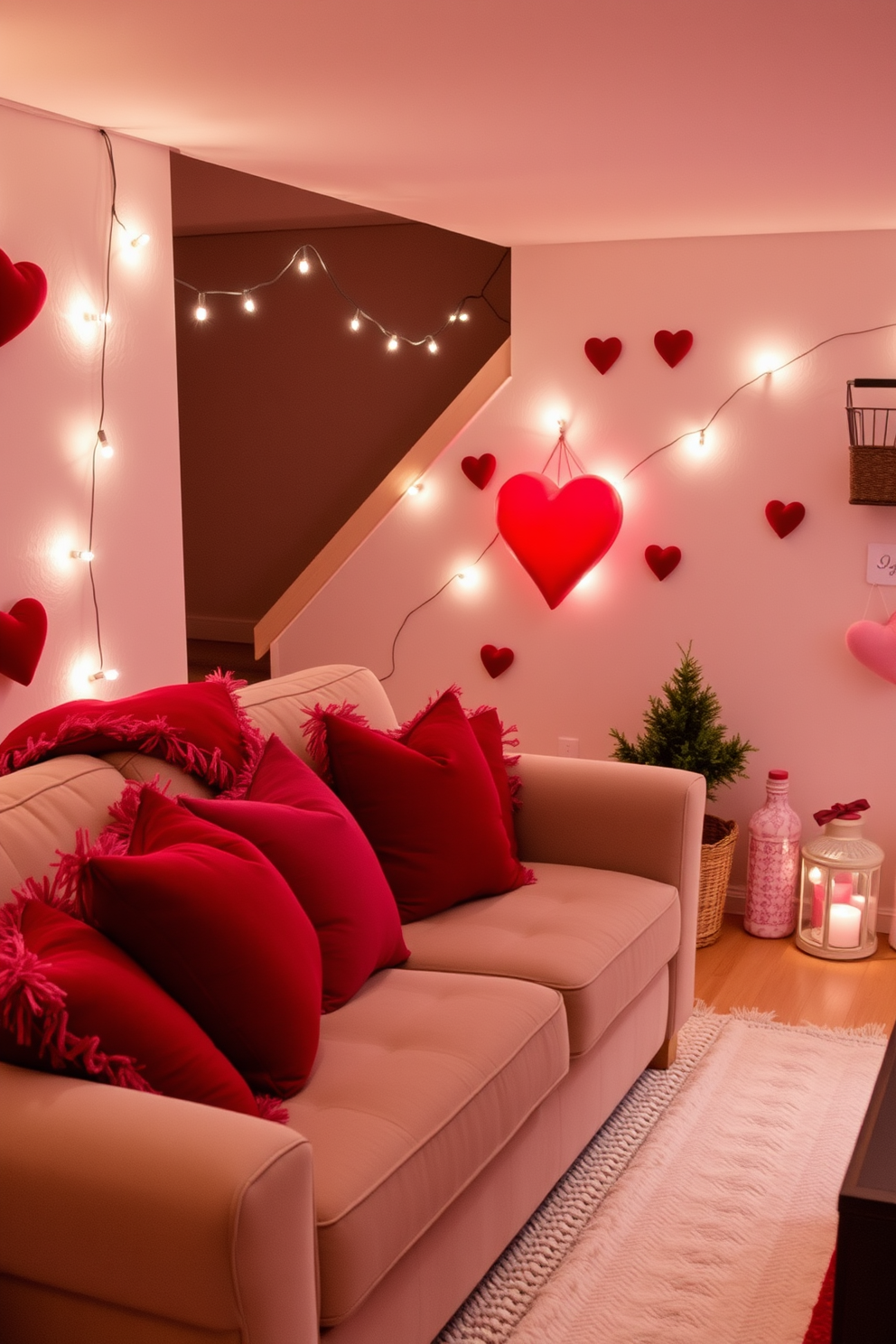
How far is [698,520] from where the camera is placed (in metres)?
4.09

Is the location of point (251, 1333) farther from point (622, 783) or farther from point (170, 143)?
point (170, 143)

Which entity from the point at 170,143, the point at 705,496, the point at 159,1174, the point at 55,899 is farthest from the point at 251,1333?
the point at 705,496

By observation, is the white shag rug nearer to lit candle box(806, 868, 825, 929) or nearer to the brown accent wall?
lit candle box(806, 868, 825, 929)

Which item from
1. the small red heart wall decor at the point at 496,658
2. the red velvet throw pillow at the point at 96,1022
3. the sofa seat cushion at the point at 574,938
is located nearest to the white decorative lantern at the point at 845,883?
the sofa seat cushion at the point at 574,938

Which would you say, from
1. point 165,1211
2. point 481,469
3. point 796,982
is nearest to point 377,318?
point 481,469

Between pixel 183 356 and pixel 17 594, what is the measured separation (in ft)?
11.4

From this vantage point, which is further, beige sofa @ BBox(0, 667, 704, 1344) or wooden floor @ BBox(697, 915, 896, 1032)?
wooden floor @ BBox(697, 915, 896, 1032)

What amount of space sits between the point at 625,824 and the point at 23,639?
1392mm

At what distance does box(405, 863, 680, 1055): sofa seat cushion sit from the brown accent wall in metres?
3.05

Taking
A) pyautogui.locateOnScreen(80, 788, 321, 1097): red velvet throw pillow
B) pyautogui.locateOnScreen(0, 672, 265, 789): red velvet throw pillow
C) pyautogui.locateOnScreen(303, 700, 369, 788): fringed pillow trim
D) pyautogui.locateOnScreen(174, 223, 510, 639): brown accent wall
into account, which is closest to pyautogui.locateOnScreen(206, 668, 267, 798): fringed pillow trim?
pyautogui.locateOnScreen(0, 672, 265, 789): red velvet throw pillow

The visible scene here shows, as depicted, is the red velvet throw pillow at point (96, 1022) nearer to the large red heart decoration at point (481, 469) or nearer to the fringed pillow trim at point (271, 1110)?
the fringed pillow trim at point (271, 1110)

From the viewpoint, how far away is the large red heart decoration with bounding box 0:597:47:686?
2.75 meters

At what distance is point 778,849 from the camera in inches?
153

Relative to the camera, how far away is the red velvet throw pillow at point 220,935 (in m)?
1.77
